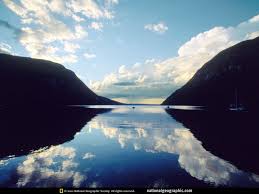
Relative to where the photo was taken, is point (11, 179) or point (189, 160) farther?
point (189, 160)

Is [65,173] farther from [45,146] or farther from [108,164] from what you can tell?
[45,146]

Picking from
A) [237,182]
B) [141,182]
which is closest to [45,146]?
[141,182]

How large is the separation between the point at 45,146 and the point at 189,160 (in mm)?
14765

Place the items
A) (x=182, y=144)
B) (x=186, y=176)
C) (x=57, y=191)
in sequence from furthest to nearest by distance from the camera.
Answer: (x=182, y=144)
(x=186, y=176)
(x=57, y=191)

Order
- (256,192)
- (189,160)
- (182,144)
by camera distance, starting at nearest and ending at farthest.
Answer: (256,192), (189,160), (182,144)

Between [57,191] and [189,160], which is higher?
[57,191]

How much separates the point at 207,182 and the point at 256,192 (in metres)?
3.35

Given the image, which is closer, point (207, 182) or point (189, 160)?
point (207, 182)

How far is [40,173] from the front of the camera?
572 inches

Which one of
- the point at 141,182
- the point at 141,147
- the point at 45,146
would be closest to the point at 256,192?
the point at 141,182

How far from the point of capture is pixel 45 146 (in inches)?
935

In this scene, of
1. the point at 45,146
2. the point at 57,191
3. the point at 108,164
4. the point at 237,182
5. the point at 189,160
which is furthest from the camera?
the point at 45,146

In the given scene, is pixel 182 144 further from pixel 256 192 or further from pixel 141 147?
pixel 256 192

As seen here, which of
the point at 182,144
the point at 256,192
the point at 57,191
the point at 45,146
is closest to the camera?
the point at 57,191
